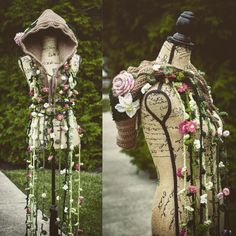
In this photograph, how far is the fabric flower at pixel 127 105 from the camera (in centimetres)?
246

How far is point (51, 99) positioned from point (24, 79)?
14.6 inches

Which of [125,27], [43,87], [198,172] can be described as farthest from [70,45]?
[125,27]

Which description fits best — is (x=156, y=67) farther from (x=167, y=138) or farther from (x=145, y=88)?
(x=167, y=138)

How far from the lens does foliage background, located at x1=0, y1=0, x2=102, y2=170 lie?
9.83ft

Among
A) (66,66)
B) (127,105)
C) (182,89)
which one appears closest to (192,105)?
(182,89)

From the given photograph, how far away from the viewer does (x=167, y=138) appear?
248cm

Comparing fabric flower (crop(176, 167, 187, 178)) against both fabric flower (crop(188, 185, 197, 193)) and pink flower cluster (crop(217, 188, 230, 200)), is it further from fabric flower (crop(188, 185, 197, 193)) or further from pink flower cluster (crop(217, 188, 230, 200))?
pink flower cluster (crop(217, 188, 230, 200))

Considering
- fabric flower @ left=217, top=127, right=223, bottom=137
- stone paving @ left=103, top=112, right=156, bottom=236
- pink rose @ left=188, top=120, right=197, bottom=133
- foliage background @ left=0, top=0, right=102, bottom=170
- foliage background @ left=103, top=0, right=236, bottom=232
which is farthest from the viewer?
stone paving @ left=103, top=112, right=156, bottom=236

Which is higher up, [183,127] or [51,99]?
[51,99]

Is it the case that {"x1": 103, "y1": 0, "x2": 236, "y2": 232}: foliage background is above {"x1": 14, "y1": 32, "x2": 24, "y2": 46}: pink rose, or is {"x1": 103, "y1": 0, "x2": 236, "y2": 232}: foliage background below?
above

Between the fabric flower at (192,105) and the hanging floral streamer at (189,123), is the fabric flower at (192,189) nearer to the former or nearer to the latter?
the hanging floral streamer at (189,123)

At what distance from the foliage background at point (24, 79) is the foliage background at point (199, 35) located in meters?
0.96

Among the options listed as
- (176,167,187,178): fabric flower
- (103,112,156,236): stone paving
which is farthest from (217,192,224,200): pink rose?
(103,112,156,236): stone paving

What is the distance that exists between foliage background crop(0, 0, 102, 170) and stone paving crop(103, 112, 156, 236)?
1.23 meters
